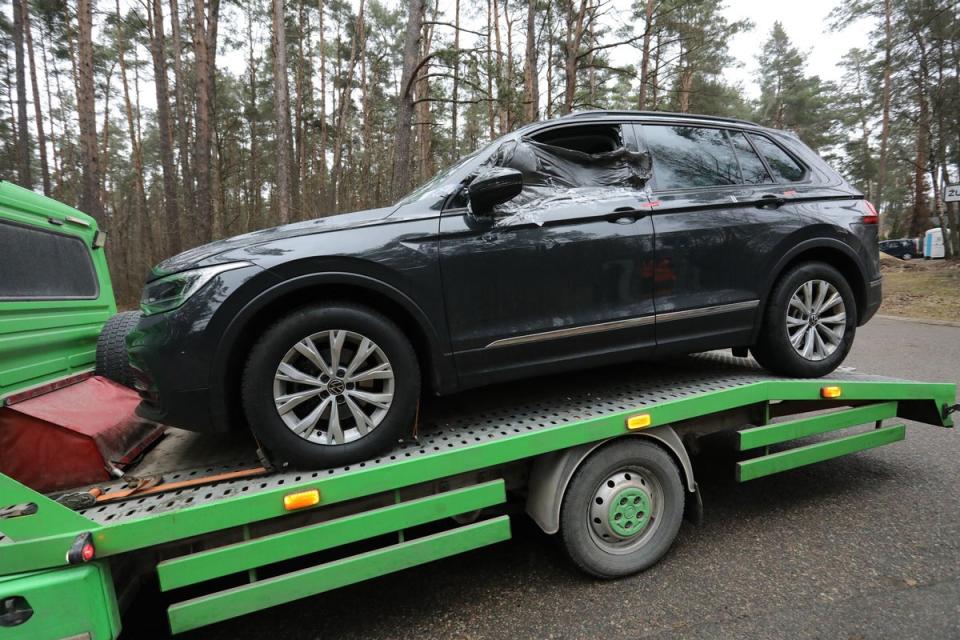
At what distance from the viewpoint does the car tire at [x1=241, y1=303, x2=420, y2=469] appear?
2121mm

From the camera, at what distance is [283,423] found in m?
2.13

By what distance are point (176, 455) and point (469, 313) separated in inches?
64.2

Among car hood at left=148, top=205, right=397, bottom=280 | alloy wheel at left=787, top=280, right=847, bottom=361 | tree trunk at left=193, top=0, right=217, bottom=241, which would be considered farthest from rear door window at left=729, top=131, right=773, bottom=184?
tree trunk at left=193, top=0, right=217, bottom=241

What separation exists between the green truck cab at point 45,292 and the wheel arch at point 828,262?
4002 mm

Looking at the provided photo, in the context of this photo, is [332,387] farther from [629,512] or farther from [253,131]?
[253,131]

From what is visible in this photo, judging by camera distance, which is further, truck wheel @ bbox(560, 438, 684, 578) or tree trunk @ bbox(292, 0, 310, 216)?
tree trunk @ bbox(292, 0, 310, 216)

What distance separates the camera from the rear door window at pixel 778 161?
3297 mm

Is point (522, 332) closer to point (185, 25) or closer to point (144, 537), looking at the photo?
point (144, 537)

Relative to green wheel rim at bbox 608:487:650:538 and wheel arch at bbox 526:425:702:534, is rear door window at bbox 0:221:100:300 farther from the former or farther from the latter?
green wheel rim at bbox 608:487:650:538

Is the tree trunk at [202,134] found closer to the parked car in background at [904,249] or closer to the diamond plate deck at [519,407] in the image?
the diamond plate deck at [519,407]

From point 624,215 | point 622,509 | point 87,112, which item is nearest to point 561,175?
point 624,215

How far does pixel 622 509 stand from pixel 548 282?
125 centimetres

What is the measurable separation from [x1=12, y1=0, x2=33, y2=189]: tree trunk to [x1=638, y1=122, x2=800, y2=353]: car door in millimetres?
20613

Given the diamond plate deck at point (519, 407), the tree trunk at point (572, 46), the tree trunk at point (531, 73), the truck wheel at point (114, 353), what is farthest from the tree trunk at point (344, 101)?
the diamond plate deck at point (519, 407)
